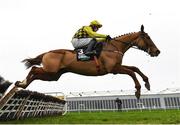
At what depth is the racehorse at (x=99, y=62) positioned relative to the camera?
7.42m

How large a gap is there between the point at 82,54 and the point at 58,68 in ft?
1.94

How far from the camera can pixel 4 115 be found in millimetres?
11602

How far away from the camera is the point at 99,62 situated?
7520mm

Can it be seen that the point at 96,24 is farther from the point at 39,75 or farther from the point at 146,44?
the point at 39,75

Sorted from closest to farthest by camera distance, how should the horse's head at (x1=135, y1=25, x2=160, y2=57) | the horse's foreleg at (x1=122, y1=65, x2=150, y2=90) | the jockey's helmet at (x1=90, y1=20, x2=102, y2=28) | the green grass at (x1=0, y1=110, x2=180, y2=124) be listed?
the horse's foreleg at (x1=122, y1=65, x2=150, y2=90) < the jockey's helmet at (x1=90, y1=20, x2=102, y2=28) < the horse's head at (x1=135, y1=25, x2=160, y2=57) < the green grass at (x1=0, y1=110, x2=180, y2=124)

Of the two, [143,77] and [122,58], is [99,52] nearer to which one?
[122,58]

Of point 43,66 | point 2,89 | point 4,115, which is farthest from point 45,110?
point 2,89

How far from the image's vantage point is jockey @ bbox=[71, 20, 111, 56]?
25.0 feet

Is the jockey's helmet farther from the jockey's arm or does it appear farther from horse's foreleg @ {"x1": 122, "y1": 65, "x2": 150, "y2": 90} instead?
horse's foreleg @ {"x1": 122, "y1": 65, "x2": 150, "y2": 90}

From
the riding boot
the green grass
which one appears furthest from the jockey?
the green grass

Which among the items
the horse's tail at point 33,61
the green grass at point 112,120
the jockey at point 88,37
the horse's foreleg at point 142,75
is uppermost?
the jockey at point 88,37

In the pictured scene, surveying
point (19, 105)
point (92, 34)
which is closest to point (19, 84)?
point (92, 34)

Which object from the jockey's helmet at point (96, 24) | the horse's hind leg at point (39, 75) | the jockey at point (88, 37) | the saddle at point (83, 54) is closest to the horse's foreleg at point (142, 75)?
the saddle at point (83, 54)

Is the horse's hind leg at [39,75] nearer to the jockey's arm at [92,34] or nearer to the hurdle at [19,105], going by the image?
the jockey's arm at [92,34]
